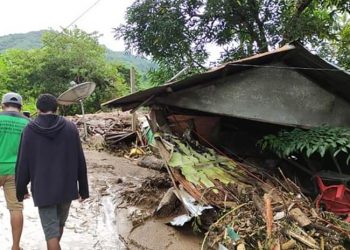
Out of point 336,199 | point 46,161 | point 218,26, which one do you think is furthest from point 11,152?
point 218,26

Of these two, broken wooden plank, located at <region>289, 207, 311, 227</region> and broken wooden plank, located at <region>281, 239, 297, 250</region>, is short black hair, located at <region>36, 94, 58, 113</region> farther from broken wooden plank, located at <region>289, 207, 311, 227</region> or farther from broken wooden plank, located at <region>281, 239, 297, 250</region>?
broken wooden plank, located at <region>289, 207, 311, 227</region>

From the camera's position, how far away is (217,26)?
10891 millimetres

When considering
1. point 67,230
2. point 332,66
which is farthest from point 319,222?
point 67,230

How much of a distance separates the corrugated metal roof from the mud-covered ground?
1.69 m

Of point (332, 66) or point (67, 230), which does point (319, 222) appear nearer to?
point (332, 66)

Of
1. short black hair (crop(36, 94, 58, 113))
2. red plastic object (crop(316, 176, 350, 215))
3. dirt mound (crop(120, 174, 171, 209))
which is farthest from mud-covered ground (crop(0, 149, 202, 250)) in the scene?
short black hair (crop(36, 94, 58, 113))

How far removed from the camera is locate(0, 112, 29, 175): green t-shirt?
14.3ft

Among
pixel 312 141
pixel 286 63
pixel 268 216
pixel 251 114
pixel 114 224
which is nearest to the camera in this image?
pixel 268 216

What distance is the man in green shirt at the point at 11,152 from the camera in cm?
437

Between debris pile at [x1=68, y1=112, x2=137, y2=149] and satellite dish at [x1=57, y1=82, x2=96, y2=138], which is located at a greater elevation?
satellite dish at [x1=57, y1=82, x2=96, y2=138]

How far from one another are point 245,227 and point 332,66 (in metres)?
2.88

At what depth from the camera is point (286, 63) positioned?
21.5 ft

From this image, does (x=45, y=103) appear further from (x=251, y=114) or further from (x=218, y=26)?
(x=218, y=26)

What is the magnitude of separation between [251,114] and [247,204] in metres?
1.86
